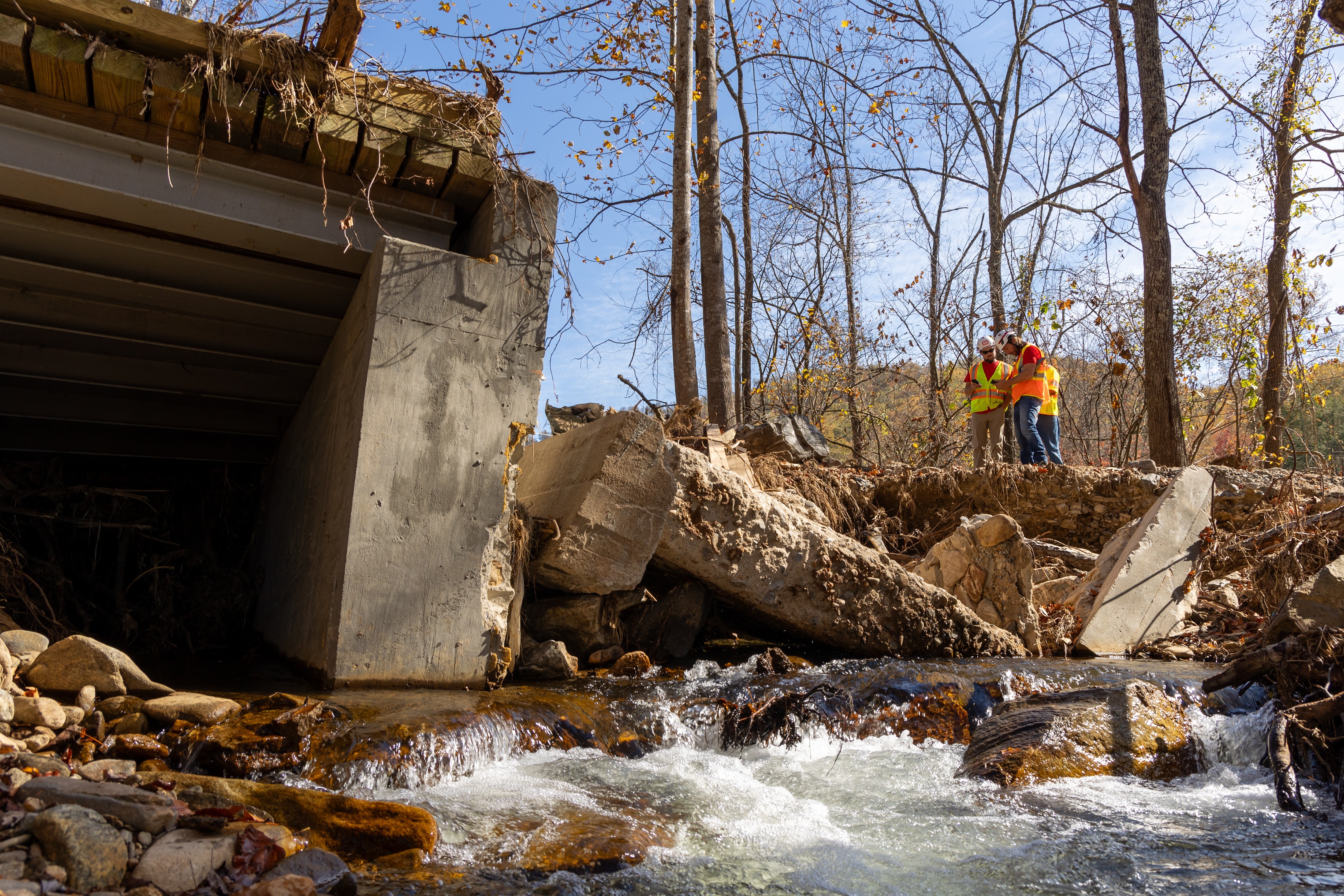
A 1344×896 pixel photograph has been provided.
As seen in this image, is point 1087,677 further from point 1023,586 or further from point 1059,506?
point 1059,506

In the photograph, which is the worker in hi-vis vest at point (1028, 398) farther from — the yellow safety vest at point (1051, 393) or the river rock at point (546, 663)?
the river rock at point (546, 663)

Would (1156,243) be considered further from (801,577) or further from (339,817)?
(339,817)

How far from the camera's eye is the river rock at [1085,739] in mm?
3682

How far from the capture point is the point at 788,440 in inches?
346

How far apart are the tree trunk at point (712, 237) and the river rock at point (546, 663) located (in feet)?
15.8

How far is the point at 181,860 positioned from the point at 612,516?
3070mm

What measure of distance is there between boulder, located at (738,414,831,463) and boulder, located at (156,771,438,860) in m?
5.86

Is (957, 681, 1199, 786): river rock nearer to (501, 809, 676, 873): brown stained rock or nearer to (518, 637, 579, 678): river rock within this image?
(501, 809, 676, 873): brown stained rock

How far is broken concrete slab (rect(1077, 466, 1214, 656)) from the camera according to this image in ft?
20.7

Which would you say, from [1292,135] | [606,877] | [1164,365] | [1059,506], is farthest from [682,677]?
[1292,135]

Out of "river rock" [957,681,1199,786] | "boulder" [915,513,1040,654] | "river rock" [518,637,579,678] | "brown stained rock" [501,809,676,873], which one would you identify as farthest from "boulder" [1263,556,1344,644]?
"river rock" [518,637,579,678]

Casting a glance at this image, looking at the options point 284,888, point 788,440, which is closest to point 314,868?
point 284,888

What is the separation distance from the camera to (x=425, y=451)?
4.36 m

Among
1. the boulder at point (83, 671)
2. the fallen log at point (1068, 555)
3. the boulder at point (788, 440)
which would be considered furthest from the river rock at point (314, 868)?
the fallen log at point (1068, 555)
